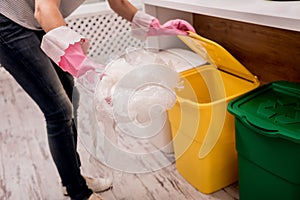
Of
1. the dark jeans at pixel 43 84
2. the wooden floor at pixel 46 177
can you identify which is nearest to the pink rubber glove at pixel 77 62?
the dark jeans at pixel 43 84

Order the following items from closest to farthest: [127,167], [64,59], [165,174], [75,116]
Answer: [64,59] < [75,116] < [127,167] < [165,174]

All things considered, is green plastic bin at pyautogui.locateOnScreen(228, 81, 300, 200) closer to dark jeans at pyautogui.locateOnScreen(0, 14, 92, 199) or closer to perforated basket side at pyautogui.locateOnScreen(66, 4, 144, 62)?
dark jeans at pyautogui.locateOnScreen(0, 14, 92, 199)

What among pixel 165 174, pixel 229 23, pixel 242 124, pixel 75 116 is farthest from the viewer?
pixel 229 23

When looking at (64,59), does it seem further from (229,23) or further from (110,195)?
(229,23)

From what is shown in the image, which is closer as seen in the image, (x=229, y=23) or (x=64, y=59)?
(x=64, y=59)

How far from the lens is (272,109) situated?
116cm

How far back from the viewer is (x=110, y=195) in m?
1.55

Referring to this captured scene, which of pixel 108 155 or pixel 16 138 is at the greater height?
pixel 108 155

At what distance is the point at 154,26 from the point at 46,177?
0.97 metres

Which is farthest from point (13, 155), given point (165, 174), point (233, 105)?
point (233, 105)

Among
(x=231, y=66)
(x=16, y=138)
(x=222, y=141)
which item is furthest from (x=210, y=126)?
(x=16, y=138)

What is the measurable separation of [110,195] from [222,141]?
23.0 inches

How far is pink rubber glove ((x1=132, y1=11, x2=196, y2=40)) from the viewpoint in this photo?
136cm

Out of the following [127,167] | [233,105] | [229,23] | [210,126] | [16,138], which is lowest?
[16,138]
